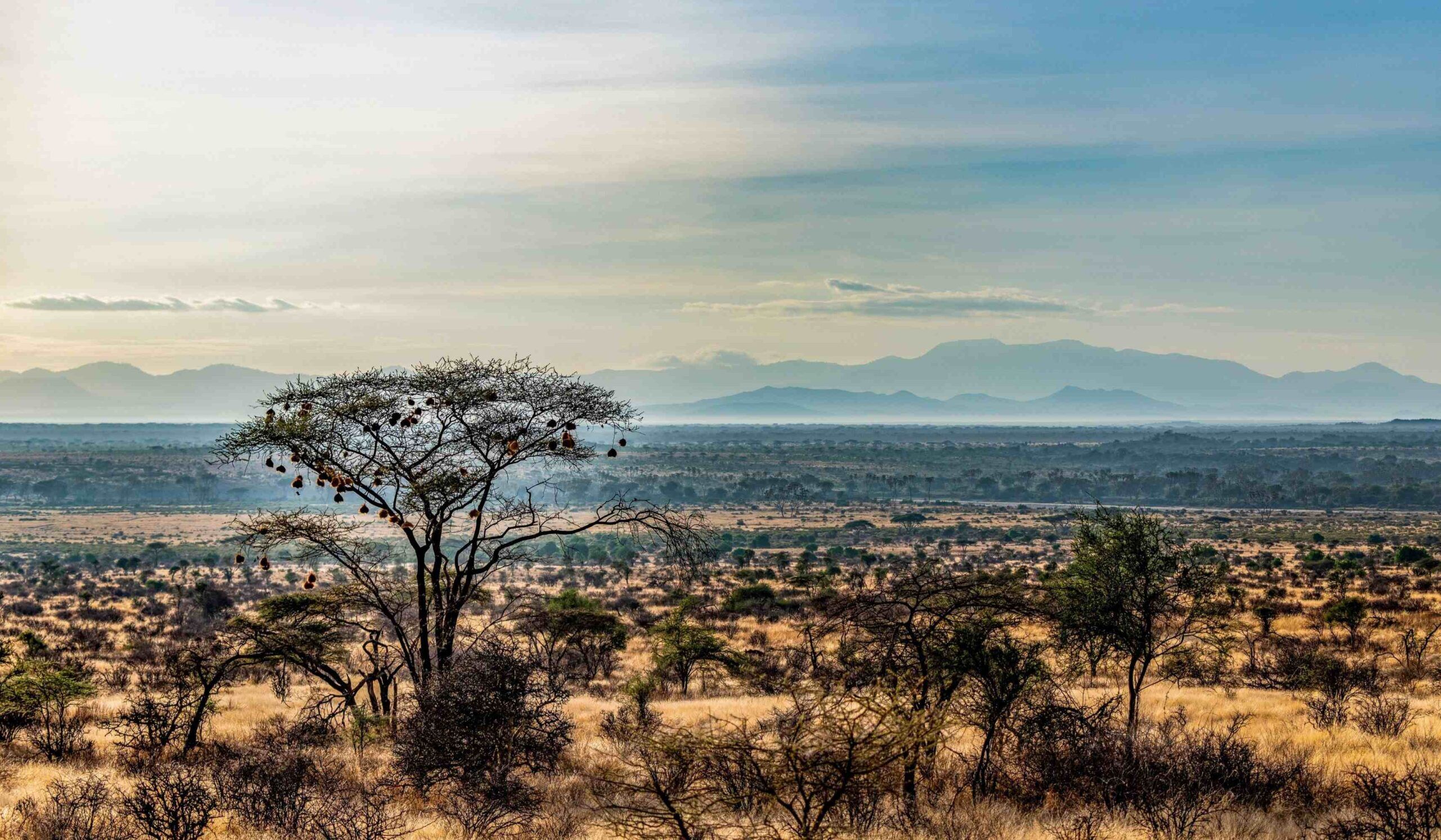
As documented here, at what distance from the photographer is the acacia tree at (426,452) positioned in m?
16.4

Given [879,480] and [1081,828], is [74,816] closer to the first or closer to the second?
[1081,828]

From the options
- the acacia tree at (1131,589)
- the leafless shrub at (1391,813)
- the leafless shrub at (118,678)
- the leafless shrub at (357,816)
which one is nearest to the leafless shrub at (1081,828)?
the leafless shrub at (1391,813)

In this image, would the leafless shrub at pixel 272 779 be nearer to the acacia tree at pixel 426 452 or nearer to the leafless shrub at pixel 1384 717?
the acacia tree at pixel 426 452

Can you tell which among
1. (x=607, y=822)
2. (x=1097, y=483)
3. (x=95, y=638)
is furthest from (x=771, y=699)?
(x=1097, y=483)

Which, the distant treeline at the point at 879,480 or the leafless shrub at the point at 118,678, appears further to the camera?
the distant treeline at the point at 879,480

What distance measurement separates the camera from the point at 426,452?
1747 centimetres

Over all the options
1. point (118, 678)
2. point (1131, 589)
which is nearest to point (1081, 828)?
point (1131, 589)

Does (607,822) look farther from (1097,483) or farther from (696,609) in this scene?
(1097,483)

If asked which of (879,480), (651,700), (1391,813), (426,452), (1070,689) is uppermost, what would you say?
(426,452)

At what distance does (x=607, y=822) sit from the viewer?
11.2 meters

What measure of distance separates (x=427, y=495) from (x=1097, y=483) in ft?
482

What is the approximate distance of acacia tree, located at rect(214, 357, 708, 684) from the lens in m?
16.4

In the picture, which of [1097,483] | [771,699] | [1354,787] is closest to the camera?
[1354,787]

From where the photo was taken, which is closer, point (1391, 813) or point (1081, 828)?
point (1081, 828)
